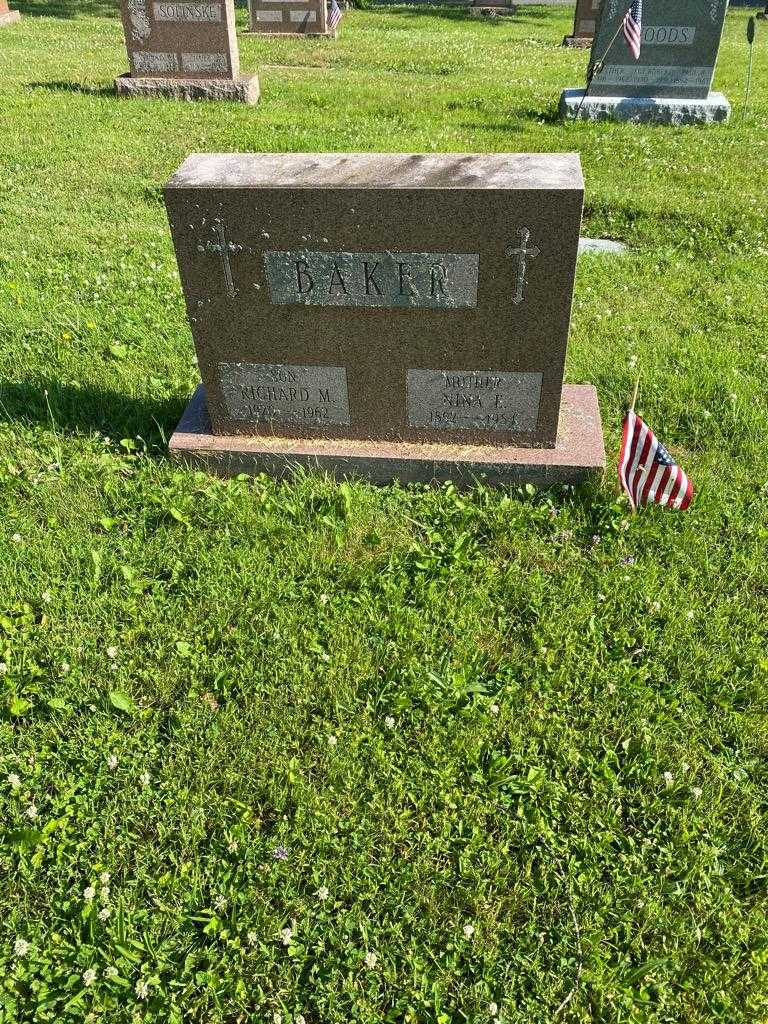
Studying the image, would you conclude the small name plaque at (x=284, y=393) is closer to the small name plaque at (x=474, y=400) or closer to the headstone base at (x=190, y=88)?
the small name plaque at (x=474, y=400)

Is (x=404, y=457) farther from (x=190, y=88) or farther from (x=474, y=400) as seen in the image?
(x=190, y=88)

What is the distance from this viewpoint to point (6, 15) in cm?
1911

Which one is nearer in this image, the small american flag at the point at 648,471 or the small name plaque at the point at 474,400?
the small american flag at the point at 648,471

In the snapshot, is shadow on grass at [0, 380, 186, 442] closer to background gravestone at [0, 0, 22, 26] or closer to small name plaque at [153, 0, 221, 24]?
small name plaque at [153, 0, 221, 24]

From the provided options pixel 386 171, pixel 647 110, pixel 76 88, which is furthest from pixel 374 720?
pixel 76 88

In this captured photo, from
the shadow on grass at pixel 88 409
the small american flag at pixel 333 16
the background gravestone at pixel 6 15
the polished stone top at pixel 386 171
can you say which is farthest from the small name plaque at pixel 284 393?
the background gravestone at pixel 6 15

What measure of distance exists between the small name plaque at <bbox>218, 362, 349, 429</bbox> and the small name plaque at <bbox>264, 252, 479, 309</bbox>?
41 cm

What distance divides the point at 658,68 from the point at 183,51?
23.5 ft

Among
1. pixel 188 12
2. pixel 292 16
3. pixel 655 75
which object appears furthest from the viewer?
pixel 292 16

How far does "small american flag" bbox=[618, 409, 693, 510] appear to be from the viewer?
3.77 meters

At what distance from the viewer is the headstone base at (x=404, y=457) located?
13.5 ft

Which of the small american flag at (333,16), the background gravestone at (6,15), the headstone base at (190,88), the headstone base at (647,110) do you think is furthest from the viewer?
the background gravestone at (6,15)

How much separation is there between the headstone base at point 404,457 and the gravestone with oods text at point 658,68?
28.9 feet

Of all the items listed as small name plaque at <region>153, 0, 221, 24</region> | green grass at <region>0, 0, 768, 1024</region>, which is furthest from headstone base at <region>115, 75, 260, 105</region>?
green grass at <region>0, 0, 768, 1024</region>
